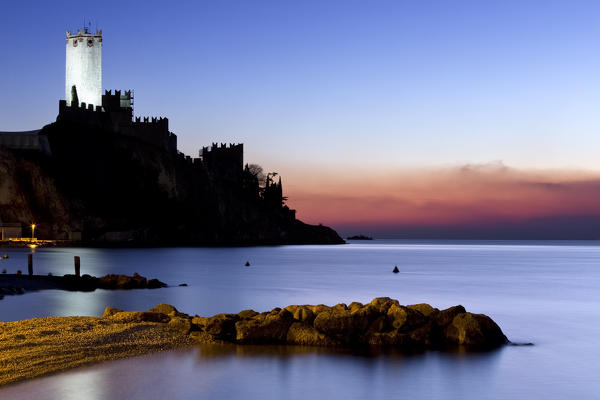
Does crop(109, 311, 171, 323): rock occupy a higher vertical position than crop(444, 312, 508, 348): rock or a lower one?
higher

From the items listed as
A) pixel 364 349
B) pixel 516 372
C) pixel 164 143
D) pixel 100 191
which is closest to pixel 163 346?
pixel 364 349

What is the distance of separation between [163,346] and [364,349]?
159 inches

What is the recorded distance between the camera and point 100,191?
8194cm

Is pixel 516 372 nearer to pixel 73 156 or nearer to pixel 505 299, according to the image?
pixel 505 299

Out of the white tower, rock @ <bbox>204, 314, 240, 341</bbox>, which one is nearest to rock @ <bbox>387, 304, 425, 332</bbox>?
rock @ <bbox>204, 314, 240, 341</bbox>

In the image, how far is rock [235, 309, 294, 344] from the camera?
14.7 meters

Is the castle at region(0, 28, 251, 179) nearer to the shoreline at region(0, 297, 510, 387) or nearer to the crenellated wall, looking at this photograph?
the crenellated wall

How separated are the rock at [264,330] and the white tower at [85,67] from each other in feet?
261

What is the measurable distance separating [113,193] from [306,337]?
72309 mm

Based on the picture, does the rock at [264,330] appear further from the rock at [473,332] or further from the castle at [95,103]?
the castle at [95,103]

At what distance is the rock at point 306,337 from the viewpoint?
14.5 m

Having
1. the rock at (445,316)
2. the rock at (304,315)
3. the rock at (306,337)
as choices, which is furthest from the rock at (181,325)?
the rock at (445,316)

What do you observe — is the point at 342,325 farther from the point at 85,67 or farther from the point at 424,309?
the point at 85,67

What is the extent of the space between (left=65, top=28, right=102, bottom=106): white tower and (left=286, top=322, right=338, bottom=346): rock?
79.9 metres
